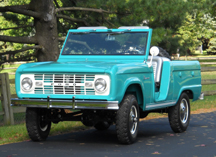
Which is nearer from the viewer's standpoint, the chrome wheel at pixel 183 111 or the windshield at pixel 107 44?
the windshield at pixel 107 44

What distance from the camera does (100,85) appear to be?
7598 mm

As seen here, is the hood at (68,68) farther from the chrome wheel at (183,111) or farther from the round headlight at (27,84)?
the chrome wheel at (183,111)

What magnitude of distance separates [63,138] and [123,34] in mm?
2423

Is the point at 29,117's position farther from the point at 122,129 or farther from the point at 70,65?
the point at 122,129

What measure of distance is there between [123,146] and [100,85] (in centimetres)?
116

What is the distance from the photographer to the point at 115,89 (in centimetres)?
753

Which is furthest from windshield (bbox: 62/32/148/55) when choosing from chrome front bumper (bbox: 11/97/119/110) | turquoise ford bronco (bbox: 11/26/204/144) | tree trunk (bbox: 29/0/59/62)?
tree trunk (bbox: 29/0/59/62)

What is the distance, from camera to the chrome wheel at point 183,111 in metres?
10.0

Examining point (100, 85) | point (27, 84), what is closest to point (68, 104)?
point (100, 85)

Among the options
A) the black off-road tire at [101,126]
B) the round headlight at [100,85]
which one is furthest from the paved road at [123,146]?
the round headlight at [100,85]

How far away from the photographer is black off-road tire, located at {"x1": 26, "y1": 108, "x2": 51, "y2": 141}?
832 cm

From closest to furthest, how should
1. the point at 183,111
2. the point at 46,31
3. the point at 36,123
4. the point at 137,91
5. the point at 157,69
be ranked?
the point at 36,123 < the point at 137,91 < the point at 157,69 < the point at 183,111 < the point at 46,31

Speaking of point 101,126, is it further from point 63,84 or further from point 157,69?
point 63,84

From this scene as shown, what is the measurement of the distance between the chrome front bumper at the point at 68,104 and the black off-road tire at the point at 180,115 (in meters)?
2.64
